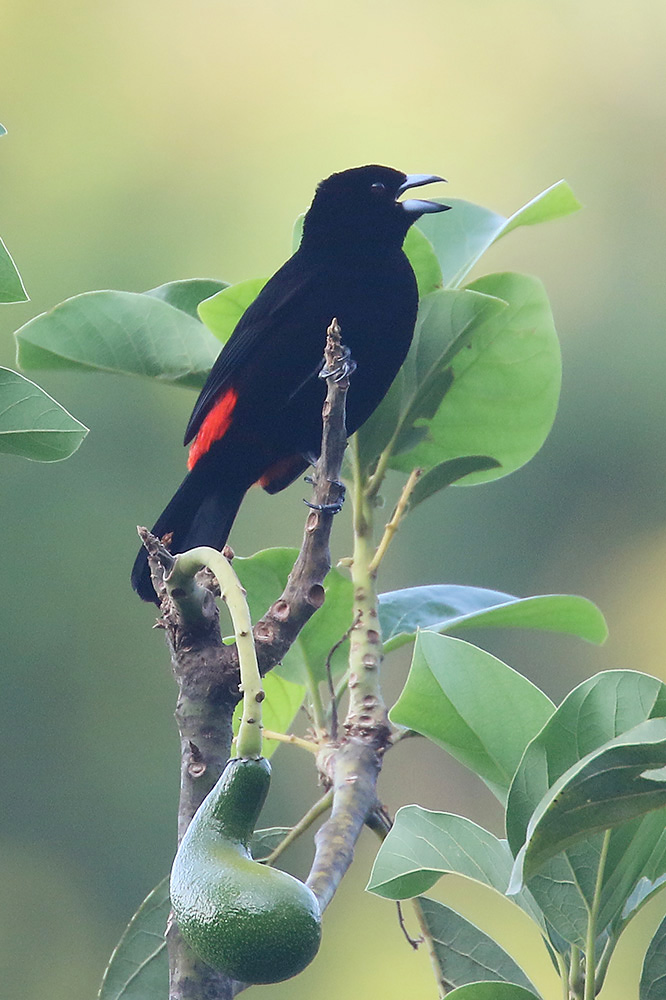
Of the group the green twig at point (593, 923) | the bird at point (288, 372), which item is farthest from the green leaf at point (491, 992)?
the bird at point (288, 372)

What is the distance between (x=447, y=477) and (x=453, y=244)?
1.10 ft

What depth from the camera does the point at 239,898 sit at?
0.70 m

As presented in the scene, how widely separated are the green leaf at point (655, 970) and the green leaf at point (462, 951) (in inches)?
5.5

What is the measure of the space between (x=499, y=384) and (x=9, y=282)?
637 millimetres

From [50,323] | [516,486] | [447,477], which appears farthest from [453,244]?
[516,486]

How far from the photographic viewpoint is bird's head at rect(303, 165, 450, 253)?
90.7 inches

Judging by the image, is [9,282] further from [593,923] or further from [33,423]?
[593,923]

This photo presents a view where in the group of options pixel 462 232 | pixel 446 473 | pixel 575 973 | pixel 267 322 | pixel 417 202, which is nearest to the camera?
pixel 575 973

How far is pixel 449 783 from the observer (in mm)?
4949

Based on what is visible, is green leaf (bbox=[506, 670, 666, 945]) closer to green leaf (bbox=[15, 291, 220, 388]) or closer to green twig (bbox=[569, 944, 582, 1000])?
green twig (bbox=[569, 944, 582, 1000])

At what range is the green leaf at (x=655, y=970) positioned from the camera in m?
1.04

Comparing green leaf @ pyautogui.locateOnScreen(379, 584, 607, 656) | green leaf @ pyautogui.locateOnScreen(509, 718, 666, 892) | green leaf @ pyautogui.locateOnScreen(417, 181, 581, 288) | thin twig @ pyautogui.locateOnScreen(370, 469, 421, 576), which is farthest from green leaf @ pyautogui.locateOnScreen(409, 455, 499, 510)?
green leaf @ pyautogui.locateOnScreen(509, 718, 666, 892)

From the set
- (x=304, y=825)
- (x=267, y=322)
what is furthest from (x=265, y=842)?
(x=267, y=322)

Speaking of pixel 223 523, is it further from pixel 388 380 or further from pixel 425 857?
pixel 425 857
